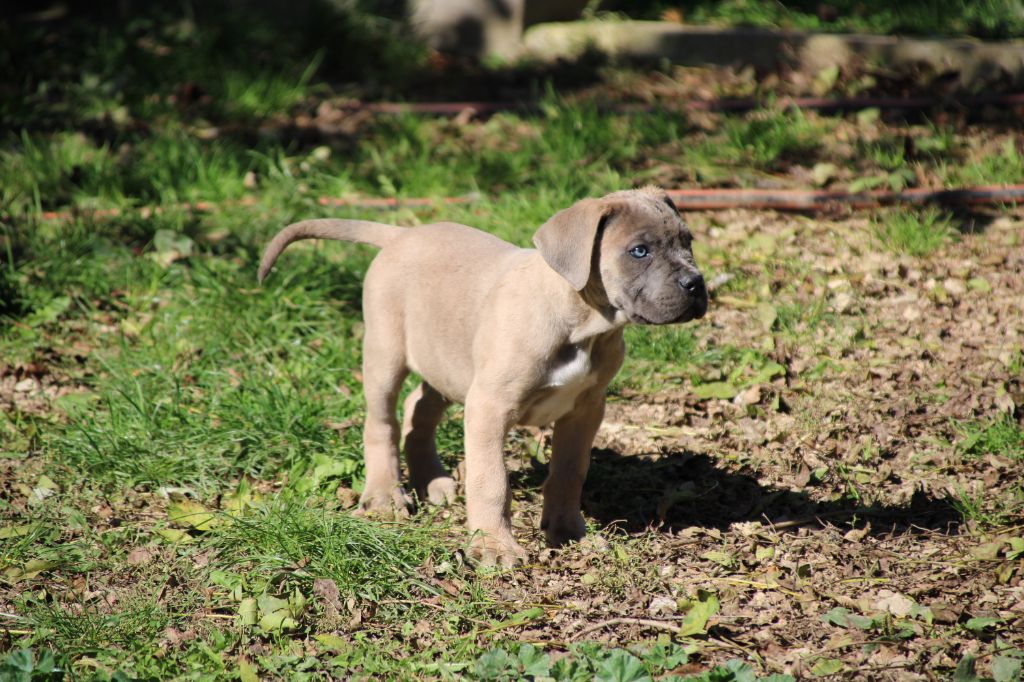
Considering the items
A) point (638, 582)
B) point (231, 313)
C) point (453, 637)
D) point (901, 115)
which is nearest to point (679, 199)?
point (901, 115)

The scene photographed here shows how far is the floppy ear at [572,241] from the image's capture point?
370 centimetres

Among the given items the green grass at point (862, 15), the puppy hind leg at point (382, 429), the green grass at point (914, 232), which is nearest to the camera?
the puppy hind leg at point (382, 429)

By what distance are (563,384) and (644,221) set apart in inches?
25.1

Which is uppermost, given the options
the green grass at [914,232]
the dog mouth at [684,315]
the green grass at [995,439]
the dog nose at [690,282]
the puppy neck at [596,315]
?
the dog nose at [690,282]

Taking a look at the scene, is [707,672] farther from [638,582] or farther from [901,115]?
[901,115]

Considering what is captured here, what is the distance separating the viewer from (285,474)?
→ 189 inches

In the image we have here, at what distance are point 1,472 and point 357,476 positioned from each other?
5.03 ft

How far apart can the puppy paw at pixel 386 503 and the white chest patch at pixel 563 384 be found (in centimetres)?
76

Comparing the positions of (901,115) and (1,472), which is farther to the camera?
(901,115)

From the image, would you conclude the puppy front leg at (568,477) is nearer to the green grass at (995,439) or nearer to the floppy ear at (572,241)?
the floppy ear at (572,241)

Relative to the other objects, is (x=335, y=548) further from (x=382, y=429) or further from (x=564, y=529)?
(x=564, y=529)

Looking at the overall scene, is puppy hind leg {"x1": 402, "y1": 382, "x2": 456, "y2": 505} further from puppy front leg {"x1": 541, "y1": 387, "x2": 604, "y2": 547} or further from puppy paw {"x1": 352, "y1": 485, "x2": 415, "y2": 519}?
puppy front leg {"x1": 541, "y1": 387, "x2": 604, "y2": 547}


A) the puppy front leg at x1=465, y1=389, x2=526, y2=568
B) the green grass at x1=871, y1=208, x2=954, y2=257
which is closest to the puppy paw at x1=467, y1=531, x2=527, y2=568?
the puppy front leg at x1=465, y1=389, x2=526, y2=568

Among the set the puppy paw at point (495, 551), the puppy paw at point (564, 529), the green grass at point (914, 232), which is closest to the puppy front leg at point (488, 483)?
the puppy paw at point (495, 551)
